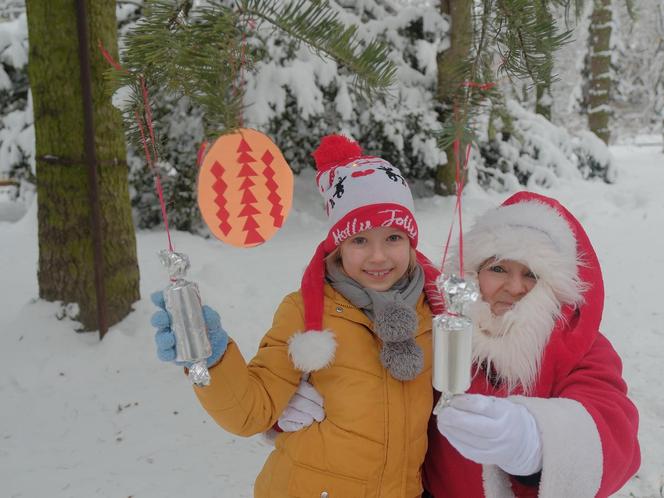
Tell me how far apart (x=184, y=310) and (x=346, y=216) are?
0.71m

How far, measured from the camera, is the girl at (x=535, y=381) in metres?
1.07

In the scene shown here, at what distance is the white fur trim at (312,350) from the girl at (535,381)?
0.38 metres

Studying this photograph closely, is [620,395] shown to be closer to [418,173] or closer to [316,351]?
[316,351]

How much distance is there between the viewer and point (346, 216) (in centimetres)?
155

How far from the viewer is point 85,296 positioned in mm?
3086

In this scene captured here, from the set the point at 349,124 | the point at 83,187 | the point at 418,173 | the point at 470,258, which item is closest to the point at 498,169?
the point at 418,173

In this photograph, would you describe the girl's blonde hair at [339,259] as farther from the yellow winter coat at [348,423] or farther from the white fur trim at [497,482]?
the white fur trim at [497,482]

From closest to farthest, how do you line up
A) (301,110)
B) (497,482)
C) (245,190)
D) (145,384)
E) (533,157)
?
(497,482) < (245,190) < (145,384) < (301,110) < (533,157)

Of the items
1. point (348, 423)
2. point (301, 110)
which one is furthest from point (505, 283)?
point (301, 110)

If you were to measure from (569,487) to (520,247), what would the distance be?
0.57 metres

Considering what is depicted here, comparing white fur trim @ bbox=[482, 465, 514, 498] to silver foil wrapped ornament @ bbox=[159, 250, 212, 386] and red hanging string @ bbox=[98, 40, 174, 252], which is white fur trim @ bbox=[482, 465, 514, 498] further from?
red hanging string @ bbox=[98, 40, 174, 252]

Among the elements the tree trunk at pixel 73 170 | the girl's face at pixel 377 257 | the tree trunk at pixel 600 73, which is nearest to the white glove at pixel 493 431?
the girl's face at pixel 377 257

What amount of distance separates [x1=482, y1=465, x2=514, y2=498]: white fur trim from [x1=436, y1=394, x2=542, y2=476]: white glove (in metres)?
0.12

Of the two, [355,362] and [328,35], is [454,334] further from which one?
[355,362]
